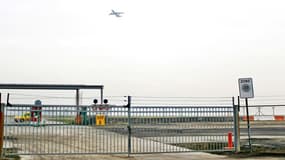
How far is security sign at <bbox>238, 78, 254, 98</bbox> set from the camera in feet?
47.9

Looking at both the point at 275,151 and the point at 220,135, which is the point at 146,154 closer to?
the point at 220,135

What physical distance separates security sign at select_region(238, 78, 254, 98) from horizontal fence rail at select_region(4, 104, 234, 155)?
1.01 meters

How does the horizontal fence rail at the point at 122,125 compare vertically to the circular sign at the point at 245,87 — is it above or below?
below

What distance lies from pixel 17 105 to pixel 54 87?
108 ft

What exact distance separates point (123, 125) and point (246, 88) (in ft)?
17.7

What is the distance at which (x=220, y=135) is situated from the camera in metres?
14.4

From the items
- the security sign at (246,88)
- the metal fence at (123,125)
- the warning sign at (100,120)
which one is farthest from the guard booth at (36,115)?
the security sign at (246,88)

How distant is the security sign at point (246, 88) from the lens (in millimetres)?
14602

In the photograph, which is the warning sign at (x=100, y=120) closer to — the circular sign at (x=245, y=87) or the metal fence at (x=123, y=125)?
the metal fence at (x=123, y=125)

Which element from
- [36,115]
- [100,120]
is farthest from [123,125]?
[36,115]

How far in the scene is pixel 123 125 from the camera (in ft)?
43.0

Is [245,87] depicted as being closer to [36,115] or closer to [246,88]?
[246,88]

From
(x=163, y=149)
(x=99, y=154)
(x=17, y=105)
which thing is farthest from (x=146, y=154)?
(x=17, y=105)

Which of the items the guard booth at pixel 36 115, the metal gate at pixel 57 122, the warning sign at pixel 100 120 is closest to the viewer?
the metal gate at pixel 57 122
